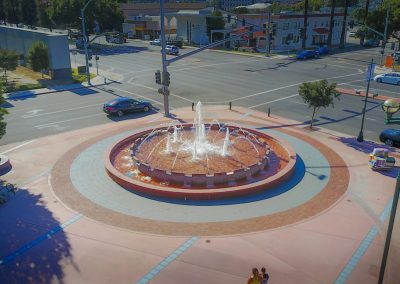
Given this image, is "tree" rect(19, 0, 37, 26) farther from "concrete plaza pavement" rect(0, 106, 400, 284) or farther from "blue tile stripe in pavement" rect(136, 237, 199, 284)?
"blue tile stripe in pavement" rect(136, 237, 199, 284)

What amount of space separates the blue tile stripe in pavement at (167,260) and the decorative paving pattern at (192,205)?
70 cm

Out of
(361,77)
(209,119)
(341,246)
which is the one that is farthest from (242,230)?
(361,77)

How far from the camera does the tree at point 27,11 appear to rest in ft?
330

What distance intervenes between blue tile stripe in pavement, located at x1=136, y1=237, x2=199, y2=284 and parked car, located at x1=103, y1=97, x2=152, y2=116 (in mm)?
18161

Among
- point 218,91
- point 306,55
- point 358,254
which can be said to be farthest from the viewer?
point 306,55

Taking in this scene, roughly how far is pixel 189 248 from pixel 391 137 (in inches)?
646

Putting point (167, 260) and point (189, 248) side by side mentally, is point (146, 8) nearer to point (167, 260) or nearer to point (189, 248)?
point (189, 248)

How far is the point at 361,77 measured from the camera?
45.2m

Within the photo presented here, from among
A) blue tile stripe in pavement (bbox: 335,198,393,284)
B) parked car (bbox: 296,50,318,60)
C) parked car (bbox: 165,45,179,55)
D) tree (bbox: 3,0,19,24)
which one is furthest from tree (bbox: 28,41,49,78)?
tree (bbox: 3,0,19,24)

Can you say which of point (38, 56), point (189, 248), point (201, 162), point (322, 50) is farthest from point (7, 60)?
point (322, 50)

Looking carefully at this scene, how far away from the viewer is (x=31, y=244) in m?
13.8

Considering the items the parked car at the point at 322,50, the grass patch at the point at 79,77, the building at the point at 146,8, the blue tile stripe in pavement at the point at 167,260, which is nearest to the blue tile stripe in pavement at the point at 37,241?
the blue tile stripe in pavement at the point at 167,260

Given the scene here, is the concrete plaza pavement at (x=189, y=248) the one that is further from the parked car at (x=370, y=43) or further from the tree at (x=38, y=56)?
the parked car at (x=370, y=43)

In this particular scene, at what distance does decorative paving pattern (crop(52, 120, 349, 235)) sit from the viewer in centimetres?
1497
